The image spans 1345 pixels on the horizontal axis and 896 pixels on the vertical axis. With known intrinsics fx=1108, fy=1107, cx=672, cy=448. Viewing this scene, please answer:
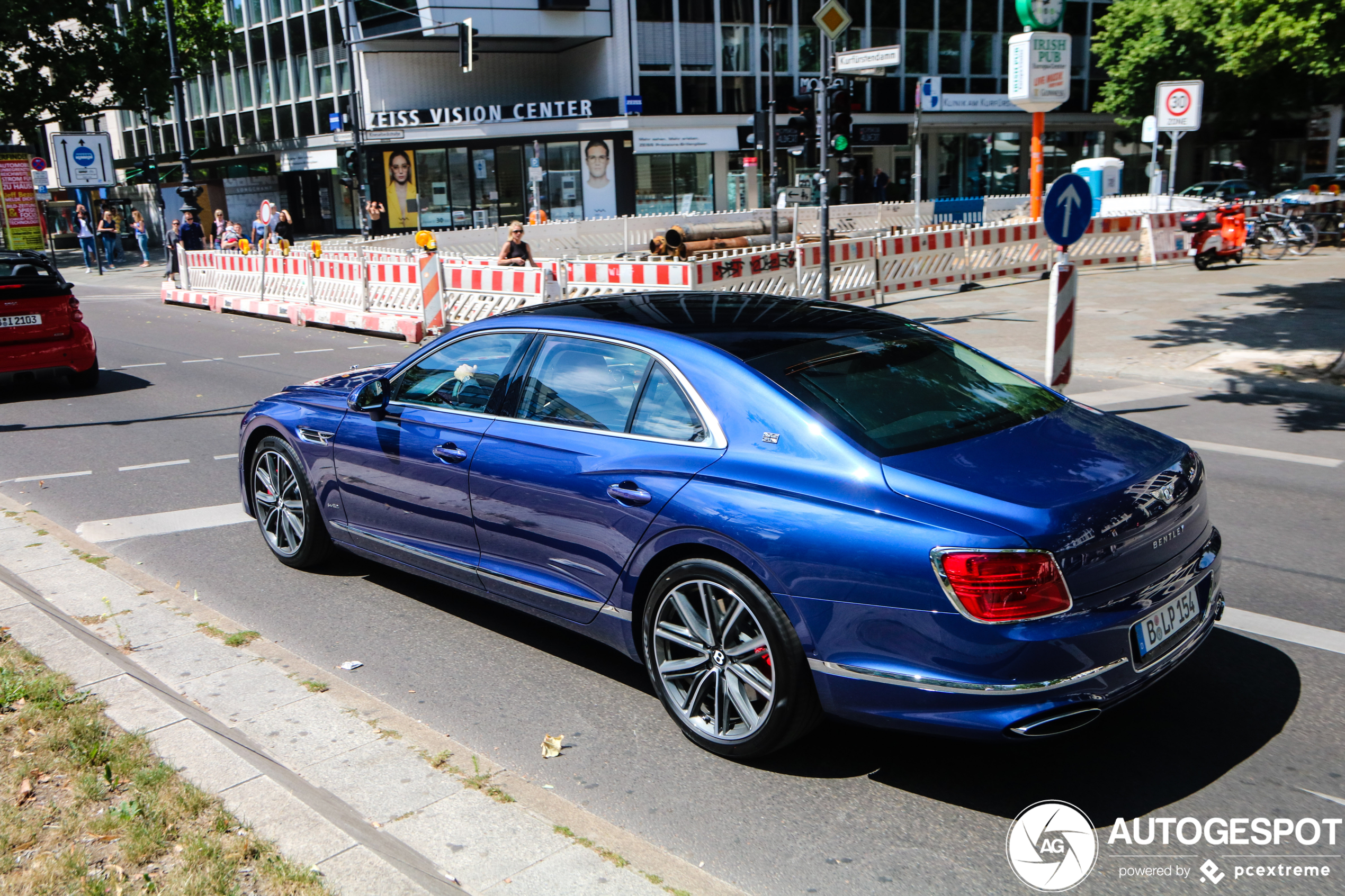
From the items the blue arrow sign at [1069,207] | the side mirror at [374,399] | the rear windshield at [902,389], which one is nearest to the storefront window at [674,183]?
the blue arrow sign at [1069,207]

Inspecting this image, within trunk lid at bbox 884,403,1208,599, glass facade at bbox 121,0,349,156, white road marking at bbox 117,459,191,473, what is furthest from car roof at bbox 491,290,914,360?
glass facade at bbox 121,0,349,156

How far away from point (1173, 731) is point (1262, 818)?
598mm

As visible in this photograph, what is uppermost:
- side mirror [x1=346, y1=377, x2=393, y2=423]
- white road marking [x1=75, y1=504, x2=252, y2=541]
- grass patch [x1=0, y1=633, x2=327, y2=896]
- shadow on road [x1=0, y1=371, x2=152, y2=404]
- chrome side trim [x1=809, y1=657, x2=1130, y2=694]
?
side mirror [x1=346, y1=377, x2=393, y2=423]

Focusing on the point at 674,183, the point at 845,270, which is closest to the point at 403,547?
the point at 845,270

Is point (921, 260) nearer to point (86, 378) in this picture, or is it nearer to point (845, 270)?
point (845, 270)

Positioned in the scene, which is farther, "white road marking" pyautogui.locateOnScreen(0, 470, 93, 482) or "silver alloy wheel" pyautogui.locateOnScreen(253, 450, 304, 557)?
"white road marking" pyautogui.locateOnScreen(0, 470, 93, 482)

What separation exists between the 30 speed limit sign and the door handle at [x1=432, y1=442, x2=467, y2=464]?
81.7 ft

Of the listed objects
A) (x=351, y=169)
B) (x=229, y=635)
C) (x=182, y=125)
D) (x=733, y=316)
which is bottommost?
(x=229, y=635)

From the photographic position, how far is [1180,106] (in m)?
25.7

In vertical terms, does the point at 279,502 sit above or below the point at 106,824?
above

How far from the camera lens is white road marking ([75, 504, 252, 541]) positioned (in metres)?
7.21

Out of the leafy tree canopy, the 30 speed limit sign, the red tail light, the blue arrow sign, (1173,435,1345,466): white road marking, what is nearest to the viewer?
the red tail light

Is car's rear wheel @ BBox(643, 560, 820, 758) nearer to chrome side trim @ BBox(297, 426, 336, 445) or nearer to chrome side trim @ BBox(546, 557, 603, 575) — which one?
chrome side trim @ BBox(546, 557, 603, 575)

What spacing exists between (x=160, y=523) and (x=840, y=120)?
1084 centimetres
